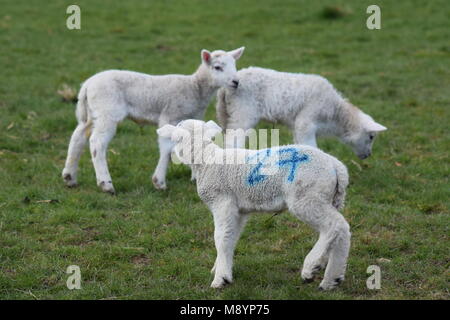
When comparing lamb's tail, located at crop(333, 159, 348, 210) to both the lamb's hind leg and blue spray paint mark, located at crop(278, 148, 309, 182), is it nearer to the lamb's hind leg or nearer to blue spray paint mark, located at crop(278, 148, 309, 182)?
the lamb's hind leg

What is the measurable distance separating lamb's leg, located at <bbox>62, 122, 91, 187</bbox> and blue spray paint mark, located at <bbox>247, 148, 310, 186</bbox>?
10.9 feet

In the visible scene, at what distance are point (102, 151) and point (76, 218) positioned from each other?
3.59ft

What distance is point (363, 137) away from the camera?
8.73 m

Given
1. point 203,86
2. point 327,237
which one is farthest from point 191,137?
point 203,86

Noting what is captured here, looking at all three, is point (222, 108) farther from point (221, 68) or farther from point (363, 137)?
point (363, 137)

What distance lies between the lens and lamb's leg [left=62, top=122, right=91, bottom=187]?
8320mm

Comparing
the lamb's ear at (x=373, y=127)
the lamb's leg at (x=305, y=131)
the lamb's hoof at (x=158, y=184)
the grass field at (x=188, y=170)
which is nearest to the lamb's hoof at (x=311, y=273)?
the grass field at (x=188, y=170)

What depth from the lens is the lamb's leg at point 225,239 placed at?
5.58m

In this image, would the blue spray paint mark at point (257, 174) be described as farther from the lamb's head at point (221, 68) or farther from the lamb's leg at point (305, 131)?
the lamb's leg at point (305, 131)

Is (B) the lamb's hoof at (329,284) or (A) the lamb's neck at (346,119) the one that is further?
(A) the lamb's neck at (346,119)

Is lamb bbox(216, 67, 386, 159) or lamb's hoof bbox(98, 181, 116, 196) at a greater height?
lamb bbox(216, 67, 386, 159)

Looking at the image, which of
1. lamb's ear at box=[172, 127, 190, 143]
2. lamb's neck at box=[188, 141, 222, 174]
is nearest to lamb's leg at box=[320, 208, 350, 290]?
lamb's neck at box=[188, 141, 222, 174]

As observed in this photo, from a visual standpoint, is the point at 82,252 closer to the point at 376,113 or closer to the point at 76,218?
the point at 76,218

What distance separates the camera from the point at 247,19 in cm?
1717
